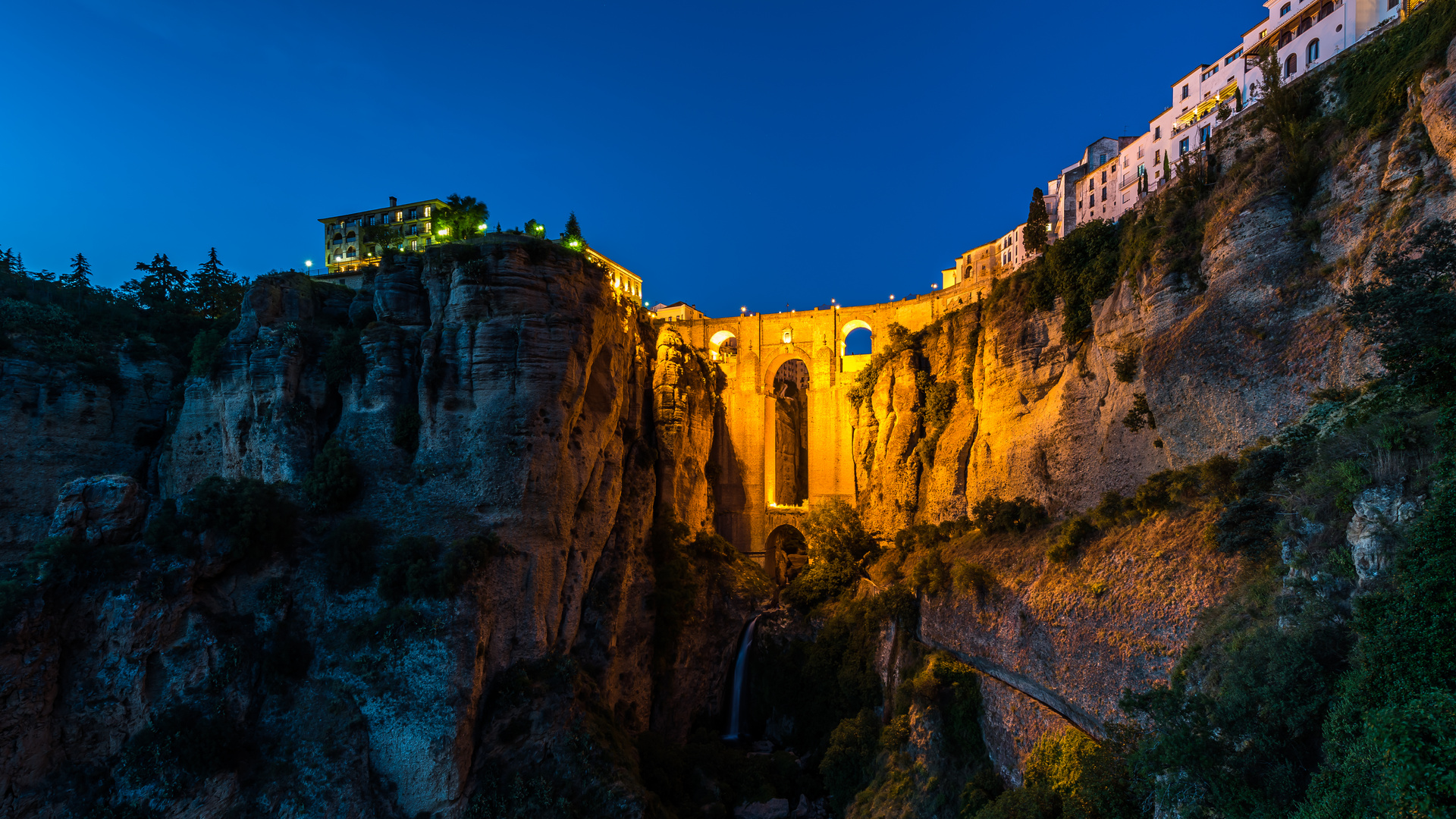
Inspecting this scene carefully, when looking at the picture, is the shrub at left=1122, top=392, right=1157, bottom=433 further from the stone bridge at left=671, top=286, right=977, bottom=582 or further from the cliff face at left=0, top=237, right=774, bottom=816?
the stone bridge at left=671, top=286, right=977, bottom=582

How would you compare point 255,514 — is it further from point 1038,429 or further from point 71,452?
point 1038,429

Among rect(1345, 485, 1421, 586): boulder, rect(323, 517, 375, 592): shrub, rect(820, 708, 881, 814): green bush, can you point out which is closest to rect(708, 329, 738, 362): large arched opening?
rect(820, 708, 881, 814): green bush

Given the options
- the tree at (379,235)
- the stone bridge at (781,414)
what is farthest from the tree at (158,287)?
the stone bridge at (781,414)

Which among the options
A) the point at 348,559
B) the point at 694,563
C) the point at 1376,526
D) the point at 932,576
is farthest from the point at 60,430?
the point at 1376,526

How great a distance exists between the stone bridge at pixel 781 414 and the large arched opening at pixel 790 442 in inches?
4.6

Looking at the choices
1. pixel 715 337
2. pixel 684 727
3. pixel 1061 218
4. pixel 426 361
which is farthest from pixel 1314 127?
pixel 715 337

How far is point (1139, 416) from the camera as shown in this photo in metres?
23.1

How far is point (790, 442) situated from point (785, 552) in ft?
30.5

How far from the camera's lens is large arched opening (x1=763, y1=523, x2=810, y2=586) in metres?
46.8

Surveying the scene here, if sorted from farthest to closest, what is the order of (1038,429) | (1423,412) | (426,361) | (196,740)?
(1038,429) → (426,361) → (196,740) → (1423,412)

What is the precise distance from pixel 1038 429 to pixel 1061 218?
23412 millimetres

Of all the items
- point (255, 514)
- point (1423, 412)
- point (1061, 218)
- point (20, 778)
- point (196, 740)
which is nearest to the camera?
point (1423, 412)

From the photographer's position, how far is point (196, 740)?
19406 millimetres

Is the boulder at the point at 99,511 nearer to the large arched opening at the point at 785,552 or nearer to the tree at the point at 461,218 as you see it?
the tree at the point at 461,218
